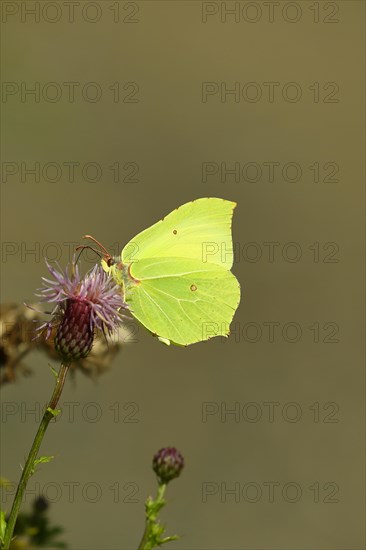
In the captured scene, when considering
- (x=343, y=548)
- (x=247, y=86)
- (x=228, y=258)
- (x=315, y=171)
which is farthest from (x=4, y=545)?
(x=247, y=86)

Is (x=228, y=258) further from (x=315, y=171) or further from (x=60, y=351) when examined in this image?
(x=315, y=171)

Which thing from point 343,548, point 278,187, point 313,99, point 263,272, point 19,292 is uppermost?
point 313,99
